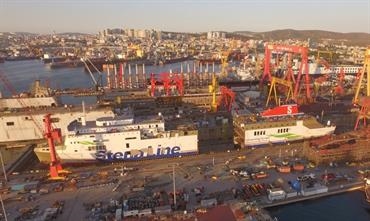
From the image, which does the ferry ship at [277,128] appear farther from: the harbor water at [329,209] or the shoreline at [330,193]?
the harbor water at [329,209]

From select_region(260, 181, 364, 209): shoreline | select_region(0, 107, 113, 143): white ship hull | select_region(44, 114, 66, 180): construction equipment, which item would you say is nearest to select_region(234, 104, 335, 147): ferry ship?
select_region(260, 181, 364, 209): shoreline

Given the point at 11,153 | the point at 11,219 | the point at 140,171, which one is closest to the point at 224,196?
the point at 140,171

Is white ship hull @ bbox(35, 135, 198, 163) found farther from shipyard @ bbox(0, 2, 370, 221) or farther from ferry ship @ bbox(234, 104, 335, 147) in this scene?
ferry ship @ bbox(234, 104, 335, 147)

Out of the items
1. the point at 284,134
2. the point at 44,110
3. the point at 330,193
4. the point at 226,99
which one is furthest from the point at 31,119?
the point at 330,193

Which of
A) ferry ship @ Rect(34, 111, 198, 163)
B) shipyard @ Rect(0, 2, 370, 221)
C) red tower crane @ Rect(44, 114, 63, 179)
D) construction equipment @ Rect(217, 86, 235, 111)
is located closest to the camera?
shipyard @ Rect(0, 2, 370, 221)

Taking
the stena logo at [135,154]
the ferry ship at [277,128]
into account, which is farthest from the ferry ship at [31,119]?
the ferry ship at [277,128]

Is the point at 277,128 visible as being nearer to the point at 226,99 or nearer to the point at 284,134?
the point at 284,134

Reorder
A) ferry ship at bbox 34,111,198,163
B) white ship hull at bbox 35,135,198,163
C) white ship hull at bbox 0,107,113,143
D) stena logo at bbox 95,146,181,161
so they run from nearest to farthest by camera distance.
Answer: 1. ferry ship at bbox 34,111,198,163
2. white ship hull at bbox 35,135,198,163
3. stena logo at bbox 95,146,181,161
4. white ship hull at bbox 0,107,113,143
